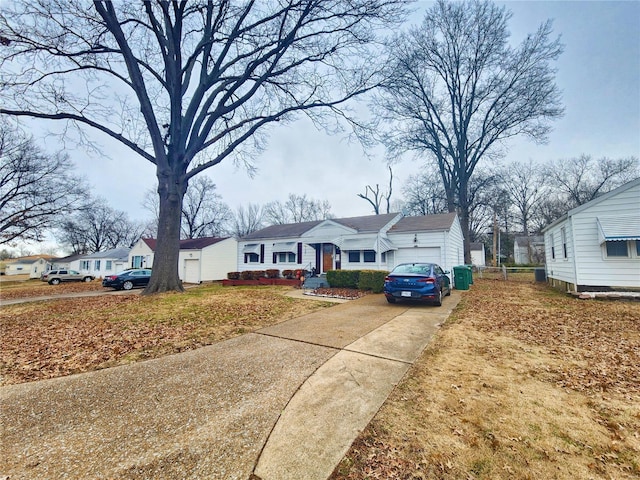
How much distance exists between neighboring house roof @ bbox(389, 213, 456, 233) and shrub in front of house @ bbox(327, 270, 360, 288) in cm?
449

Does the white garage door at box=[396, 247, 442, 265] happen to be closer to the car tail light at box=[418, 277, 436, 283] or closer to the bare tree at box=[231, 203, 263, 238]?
the car tail light at box=[418, 277, 436, 283]

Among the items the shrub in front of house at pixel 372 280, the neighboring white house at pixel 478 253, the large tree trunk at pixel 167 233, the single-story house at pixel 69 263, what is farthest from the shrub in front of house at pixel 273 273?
the neighboring white house at pixel 478 253

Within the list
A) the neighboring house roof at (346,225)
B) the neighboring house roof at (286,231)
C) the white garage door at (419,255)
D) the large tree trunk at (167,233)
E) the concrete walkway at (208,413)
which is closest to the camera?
the concrete walkway at (208,413)

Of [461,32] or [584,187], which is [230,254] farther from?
[584,187]

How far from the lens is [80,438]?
2.49 metres

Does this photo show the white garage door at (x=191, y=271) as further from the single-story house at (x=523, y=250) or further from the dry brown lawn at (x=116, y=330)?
the single-story house at (x=523, y=250)

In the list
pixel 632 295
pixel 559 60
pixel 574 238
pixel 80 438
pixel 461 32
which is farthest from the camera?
pixel 461 32

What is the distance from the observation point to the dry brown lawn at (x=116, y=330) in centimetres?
445

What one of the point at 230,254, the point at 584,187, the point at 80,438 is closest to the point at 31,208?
the point at 230,254

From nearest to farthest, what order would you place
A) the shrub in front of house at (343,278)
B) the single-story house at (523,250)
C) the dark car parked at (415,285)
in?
1. the dark car parked at (415,285)
2. the shrub in front of house at (343,278)
3. the single-story house at (523,250)

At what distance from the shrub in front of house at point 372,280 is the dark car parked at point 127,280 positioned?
624 inches

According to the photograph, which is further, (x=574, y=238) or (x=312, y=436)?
(x=574, y=238)

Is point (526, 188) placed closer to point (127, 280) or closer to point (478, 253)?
A: point (478, 253)

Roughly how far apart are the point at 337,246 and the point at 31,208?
31.6 meters
